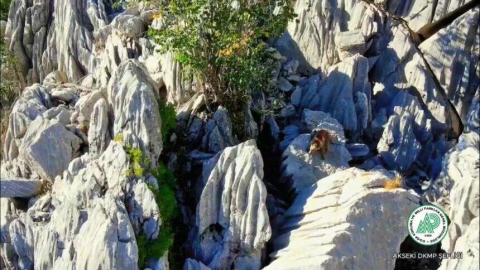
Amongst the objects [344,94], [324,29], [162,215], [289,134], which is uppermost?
[324,29]

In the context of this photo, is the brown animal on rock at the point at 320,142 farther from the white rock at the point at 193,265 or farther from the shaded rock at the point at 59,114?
the shaded rock at the point at 59,114

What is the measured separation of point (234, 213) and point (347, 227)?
325 centimetres

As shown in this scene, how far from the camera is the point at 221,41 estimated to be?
739 inches

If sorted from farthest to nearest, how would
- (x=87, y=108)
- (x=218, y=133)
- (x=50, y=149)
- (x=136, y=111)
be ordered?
1. (x=87, y=108)
2. (x=50, y=149)
3. (x=218, y=133)
4. (x=136, y=111)

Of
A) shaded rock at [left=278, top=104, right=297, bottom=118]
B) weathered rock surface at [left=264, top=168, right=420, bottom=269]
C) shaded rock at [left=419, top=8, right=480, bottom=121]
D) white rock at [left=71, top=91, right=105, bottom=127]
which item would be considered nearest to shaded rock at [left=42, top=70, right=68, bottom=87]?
white rock at [left=71, top=91, right=105, bottom=127]

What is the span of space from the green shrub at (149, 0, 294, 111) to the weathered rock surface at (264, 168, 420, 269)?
5057 millimetres

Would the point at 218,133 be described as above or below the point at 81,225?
above

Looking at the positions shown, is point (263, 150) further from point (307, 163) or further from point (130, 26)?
point (130, 26)

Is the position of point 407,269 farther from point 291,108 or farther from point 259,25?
point 259,25

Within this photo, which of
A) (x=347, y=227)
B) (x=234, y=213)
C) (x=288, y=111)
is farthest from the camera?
(x=288, y=111)

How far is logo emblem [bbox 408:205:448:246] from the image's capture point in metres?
16.1

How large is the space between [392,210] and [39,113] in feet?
42.9

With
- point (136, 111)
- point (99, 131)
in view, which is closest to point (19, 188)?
point (99, 131)

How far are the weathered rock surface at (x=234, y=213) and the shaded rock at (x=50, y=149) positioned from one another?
581 cm
